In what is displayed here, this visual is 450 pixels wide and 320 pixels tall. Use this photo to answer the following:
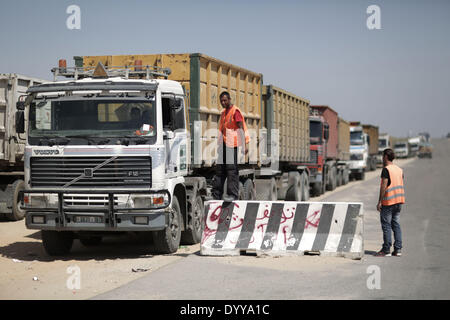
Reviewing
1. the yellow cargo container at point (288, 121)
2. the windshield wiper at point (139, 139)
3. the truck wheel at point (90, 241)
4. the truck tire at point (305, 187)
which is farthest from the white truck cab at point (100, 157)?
the truck tire at point (305, 187)

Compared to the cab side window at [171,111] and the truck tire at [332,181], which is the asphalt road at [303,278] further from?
the truck tire at [332,181]

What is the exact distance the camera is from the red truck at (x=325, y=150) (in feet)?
80.8

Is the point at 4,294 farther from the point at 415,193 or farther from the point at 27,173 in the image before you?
the point at 415,193

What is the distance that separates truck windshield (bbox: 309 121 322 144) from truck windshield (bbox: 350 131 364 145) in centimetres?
1321

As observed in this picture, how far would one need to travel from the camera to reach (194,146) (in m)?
11.7

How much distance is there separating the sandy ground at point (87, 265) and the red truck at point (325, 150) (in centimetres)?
1307

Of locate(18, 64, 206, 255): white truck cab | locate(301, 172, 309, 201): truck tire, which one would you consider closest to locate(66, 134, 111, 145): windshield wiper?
locate(18, 64, 206, 255): white truck cab

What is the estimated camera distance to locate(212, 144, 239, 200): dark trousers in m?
10.6

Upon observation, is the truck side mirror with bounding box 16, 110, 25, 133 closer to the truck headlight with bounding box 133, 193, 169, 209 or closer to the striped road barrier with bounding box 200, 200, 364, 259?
the truck headlight with bounding box 133, 193, 169, 209

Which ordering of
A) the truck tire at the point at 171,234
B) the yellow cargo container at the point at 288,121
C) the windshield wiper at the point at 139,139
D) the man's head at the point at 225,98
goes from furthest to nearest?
the yellow cargo container at the point at 288,121
the man's head at the point at 225,98
the truck tire at the point at 171,234
the windshield wiper at the point at 139,139

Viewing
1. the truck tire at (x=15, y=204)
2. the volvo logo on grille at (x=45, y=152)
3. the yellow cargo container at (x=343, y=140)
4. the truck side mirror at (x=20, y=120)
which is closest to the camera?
the volvo logo on grille at (x=45, y=152)

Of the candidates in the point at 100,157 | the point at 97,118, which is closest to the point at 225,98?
the point at 97,118

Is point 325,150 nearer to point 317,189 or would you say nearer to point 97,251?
point 317,189
